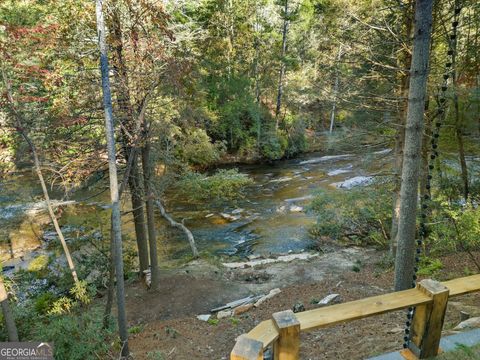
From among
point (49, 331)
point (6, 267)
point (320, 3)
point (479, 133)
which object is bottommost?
point (6, 267)

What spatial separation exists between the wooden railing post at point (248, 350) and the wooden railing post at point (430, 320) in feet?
4.97

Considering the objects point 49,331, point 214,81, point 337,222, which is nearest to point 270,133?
point 214,81

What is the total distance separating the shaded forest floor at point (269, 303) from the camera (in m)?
4.53

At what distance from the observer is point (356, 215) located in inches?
448

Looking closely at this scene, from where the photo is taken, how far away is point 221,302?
776cm

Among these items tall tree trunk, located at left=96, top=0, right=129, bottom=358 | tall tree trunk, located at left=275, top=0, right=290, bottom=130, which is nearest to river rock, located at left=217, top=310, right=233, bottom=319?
tall tree trunk, located at left=96, top=0, right=129, bottom=358

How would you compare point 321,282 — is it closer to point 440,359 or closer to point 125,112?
point 440,359

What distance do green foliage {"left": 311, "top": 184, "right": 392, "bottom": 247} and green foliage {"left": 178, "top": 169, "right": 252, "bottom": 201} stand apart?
516 centimetres

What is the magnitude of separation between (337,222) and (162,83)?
7938mm

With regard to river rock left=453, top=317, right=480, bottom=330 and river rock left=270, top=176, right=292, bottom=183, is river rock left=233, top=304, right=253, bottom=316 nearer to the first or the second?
river rock left=453, top=317, right=480, bottom=330

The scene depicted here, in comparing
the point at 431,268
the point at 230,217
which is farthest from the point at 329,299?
the point at 230,217

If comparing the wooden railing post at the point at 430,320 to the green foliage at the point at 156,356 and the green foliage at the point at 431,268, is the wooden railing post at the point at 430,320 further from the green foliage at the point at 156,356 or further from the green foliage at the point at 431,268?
the green foliage at the point at 431,268

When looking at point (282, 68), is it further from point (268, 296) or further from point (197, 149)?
point (268, 296)

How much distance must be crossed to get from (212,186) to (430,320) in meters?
13.4
